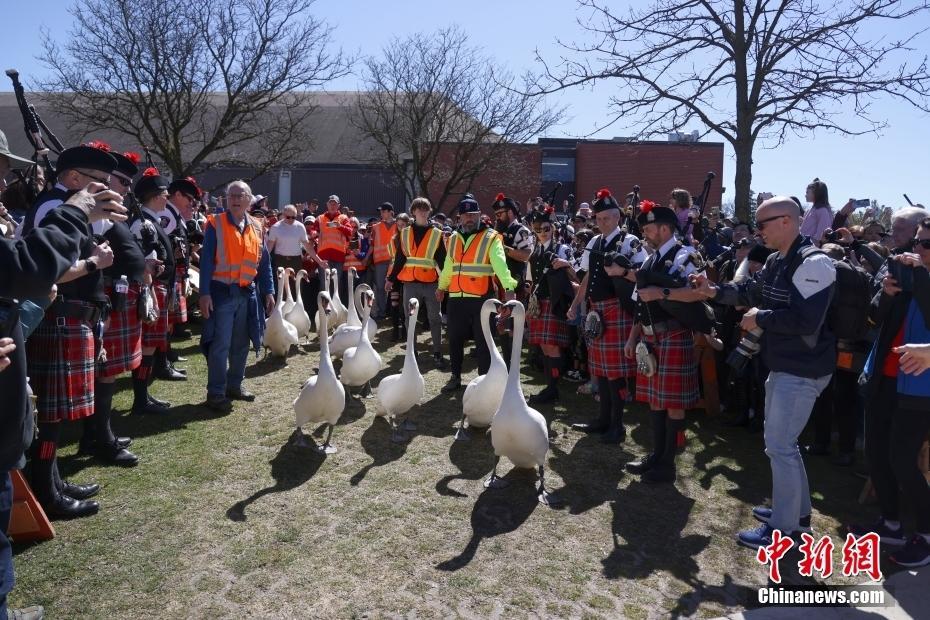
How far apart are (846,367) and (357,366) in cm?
490

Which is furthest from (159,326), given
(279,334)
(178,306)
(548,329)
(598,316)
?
(598,316)

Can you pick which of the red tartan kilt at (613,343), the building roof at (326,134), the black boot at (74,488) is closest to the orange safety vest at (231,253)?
the black boot at (74,488)

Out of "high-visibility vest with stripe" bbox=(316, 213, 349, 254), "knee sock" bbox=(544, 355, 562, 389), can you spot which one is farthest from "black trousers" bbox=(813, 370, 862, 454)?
"high-visibility vest with stripe" bbox=(316, 213, 349, 254)

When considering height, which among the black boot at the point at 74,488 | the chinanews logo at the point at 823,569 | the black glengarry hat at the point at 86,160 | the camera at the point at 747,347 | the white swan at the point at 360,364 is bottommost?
the chinanews logo at the point at 823,569

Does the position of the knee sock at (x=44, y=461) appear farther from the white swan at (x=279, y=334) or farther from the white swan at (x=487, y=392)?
the white swan at (x=279, y=334)

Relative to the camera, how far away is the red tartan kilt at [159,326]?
685 cm

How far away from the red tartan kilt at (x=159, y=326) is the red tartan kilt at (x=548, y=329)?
4.12 meters

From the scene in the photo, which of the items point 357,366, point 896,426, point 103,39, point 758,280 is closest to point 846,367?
point 896,426

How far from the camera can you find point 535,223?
7.88 m

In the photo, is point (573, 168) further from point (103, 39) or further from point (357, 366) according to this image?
point (357, 366)

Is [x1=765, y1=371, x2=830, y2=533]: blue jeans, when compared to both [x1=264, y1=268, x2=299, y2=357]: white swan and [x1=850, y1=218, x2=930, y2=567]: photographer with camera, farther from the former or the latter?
[x1=264, y1=268, x2=299, y2=357]: white swan

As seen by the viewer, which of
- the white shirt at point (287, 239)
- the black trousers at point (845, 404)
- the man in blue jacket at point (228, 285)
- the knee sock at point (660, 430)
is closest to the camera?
Answer: the knee sock at point (660, 430)

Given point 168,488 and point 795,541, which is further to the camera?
point 168,488

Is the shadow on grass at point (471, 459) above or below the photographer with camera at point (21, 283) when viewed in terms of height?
below
